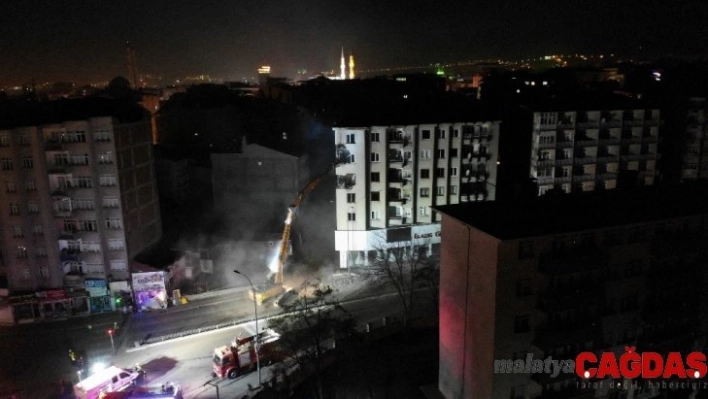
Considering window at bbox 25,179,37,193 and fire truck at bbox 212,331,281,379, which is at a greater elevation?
window at bbox 25,179,37,193

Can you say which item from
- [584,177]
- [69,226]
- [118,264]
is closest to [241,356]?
[118,264]

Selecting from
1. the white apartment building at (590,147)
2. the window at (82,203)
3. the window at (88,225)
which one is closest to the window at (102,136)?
the window at (82,203)

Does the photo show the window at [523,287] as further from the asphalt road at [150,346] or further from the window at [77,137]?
the window at [77,137]

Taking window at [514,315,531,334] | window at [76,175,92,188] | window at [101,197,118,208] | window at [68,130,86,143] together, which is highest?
window at [68,130,86,143]

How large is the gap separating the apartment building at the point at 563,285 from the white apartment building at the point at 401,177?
49.5ft

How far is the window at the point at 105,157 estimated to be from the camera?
36.6 m

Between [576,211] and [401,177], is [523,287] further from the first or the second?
[401,177]

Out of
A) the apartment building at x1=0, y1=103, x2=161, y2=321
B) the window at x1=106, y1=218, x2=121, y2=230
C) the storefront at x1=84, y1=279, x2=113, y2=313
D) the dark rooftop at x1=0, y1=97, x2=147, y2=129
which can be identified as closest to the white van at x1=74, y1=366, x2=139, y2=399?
the storefront at x1=84, y1=279, x2=113, y2=313

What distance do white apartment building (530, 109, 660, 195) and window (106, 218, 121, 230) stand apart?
33.8m

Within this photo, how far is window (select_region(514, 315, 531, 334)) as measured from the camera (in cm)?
2152

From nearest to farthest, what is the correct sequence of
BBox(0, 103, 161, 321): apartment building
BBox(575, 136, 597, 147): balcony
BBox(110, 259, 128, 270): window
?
BBox(0, 103, 161, 321): apartment building, BBox(110, 259, 128, 270): window, BBox(575, 136, 597, 147): balcony

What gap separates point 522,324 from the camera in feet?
71.2

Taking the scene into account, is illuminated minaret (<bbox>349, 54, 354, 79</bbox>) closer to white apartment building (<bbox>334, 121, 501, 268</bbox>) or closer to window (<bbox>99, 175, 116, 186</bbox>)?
white apartment building (<bbox>334, 121, 501, 268</bbox>)

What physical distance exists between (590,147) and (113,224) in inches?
1561
